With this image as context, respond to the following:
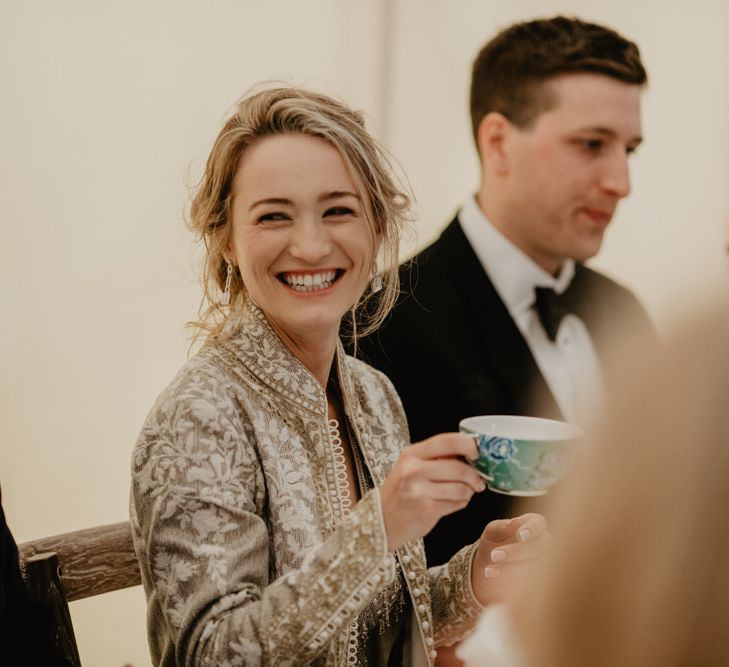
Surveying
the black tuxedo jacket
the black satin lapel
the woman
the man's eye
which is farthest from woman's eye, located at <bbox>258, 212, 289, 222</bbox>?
the man's eye

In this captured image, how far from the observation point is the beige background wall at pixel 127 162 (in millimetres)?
1729

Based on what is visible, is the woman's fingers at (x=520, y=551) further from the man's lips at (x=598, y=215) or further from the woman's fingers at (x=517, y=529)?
the man's lips at (x=598, y=215)

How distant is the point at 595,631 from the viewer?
50 cm

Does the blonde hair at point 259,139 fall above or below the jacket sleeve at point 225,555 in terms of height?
above

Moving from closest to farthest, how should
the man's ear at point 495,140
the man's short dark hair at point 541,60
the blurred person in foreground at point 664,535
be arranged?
1. the blurred person in foreground at point 664,535
2. the man's short dark hair at point 541,60
3. the man's ear at point 495,140

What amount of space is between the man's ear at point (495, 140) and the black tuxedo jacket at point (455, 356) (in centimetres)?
22

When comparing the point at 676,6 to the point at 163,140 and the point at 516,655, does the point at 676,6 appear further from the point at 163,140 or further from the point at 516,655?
the point at 516,655

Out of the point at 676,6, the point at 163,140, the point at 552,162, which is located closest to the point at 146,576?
the point at 163,140

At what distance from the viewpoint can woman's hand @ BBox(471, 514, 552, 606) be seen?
3.67 feet

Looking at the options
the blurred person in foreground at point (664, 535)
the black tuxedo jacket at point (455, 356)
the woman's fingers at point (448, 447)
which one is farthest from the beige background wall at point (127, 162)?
the blurred person in foreground at point (664, 535)

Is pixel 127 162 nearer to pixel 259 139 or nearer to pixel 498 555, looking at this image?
pixel 259 139

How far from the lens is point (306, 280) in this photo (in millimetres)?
1108

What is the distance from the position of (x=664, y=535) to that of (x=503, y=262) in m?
1.42

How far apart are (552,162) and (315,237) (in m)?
1.00
